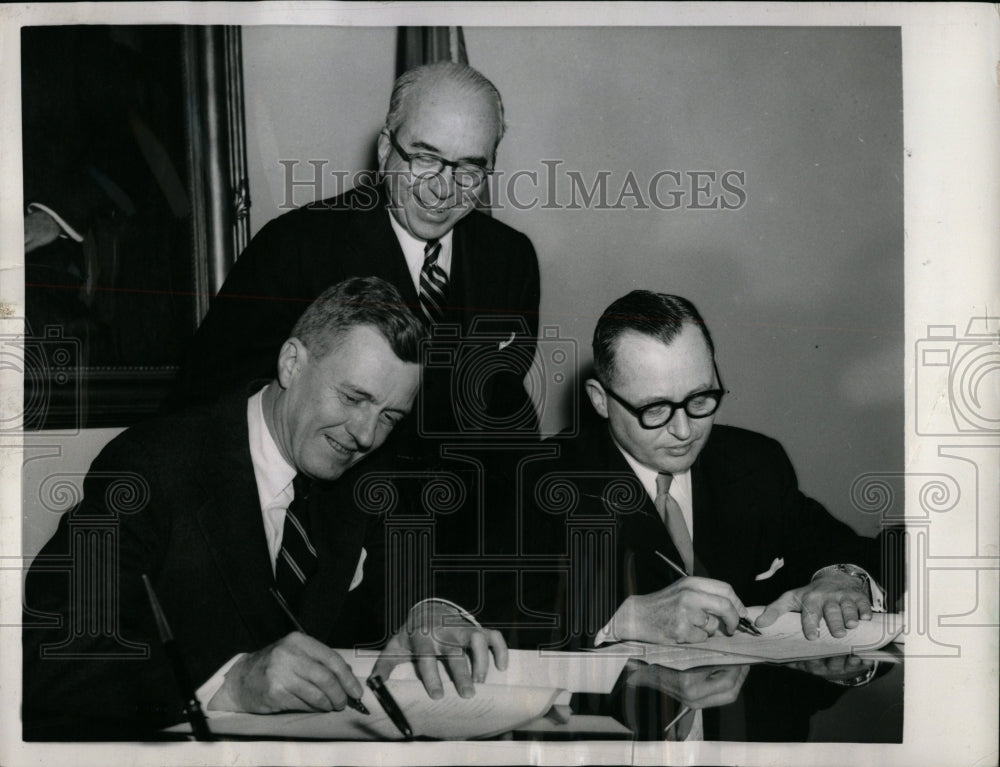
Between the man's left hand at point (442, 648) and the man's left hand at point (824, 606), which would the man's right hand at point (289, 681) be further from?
the man's left hand at point (824, 606)

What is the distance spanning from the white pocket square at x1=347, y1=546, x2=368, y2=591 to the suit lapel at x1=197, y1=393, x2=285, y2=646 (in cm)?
13

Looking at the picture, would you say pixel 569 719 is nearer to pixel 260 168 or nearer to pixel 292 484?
pixel 292 484

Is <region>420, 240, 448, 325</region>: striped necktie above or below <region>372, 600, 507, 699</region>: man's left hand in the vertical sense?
above

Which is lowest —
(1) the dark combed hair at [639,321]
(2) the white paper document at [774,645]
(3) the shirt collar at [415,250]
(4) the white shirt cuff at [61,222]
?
(2) the white paper document at [774,645]

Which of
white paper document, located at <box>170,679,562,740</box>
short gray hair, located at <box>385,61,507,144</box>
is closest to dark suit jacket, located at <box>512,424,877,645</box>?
white paper document, located at <box>170,679,562,740</box>

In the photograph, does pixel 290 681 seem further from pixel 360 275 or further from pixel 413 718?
pixel 360 275

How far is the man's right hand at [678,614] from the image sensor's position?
171cm

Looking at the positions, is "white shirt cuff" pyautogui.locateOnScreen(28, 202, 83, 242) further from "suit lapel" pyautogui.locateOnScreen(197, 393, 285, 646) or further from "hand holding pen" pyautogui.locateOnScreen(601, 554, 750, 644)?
"hand holding pen" pyautogui.locateOnScreen(601, 554, 750, 644)

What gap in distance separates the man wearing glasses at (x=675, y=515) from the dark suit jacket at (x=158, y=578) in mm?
408

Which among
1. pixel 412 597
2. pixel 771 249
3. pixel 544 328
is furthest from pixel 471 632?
pixel 771 249

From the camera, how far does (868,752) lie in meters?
1.73

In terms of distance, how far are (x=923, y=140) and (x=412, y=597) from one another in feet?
4.06

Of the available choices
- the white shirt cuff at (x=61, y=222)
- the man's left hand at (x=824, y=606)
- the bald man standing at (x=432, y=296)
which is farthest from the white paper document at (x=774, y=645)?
the white shirt cuff at (x=61, y=222)

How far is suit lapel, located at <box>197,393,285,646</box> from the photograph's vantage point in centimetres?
166
